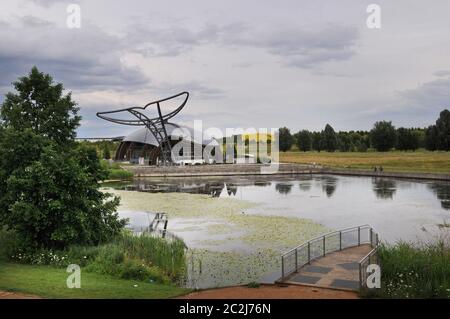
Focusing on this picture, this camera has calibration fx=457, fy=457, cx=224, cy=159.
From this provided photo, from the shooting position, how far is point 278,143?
18075 centimetres

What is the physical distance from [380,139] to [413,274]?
13473 centimetres

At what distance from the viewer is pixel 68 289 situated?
45.8 ft

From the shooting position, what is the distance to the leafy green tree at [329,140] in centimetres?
16312

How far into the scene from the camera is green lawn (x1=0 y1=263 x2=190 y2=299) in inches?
535

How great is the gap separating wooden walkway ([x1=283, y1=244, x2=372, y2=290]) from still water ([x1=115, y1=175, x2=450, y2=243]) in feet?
21.7

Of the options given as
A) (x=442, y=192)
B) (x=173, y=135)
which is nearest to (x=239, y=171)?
(x=173, y=135)

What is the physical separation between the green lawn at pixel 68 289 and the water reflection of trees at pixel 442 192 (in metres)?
32.0

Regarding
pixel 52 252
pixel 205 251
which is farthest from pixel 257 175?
pixel 52 252

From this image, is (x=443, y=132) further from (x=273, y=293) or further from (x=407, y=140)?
(x=273, y=293)

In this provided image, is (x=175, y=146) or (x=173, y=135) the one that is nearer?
(x=173, y=135)

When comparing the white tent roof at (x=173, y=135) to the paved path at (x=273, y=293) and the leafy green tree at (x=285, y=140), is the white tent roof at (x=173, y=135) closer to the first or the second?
the leafy green tree at (x=285, y=140)

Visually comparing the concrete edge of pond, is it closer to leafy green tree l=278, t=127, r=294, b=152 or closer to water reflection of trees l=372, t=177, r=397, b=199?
water reflection of trees l=372, t=177, r=397, b=199

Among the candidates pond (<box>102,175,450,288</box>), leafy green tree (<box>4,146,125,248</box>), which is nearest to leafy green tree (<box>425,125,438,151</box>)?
pond (<box>102,175,450,288</box>)
